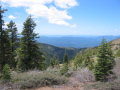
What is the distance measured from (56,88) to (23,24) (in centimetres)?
961

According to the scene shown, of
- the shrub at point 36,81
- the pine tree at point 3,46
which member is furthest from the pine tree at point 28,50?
the shrub at point 36,81

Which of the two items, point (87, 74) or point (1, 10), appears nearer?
point (87, 74)

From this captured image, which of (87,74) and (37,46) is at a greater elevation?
(37,46)

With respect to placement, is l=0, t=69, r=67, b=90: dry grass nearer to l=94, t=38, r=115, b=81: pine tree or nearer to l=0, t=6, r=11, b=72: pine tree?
l=94, t=38, r=115, b=81: pine tree

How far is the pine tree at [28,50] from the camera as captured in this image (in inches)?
495

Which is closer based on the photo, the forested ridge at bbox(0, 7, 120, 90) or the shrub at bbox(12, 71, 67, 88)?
the shrub at bbox(12, 71, 67, 88)

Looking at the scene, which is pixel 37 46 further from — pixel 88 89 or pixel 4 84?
pixel 88 89

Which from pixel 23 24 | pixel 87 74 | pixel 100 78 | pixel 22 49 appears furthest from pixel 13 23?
pixel 100 78

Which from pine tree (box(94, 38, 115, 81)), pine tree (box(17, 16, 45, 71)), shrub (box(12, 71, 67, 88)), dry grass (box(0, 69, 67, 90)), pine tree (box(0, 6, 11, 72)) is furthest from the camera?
pine tree (box(17, 16, 45, 71))

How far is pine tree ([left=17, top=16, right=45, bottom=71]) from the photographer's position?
12.6 m

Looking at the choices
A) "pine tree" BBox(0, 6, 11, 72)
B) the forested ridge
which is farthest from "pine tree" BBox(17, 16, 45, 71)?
"pine tree" BBox(0, 6, 11, 72)

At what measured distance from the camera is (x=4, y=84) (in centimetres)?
551

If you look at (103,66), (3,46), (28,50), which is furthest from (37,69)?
(103,66)

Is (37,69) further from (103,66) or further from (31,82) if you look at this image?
(103,66)
